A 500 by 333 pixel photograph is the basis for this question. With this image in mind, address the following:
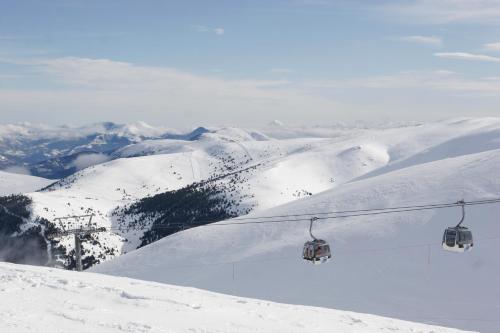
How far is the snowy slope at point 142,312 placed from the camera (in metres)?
14.3

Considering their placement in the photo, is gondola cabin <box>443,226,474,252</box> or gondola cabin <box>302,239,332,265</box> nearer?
gondola cabin <box>443,226,474,252</box>

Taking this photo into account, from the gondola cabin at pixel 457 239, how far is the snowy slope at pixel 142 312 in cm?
800

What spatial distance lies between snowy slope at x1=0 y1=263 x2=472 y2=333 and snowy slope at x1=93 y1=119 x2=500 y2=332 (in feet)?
50.1

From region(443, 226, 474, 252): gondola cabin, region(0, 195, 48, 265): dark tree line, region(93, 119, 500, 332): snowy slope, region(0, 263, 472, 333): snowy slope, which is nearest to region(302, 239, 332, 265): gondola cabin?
region(443, 226, 474, 252): gondola cabin

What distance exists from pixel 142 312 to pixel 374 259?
2658cm

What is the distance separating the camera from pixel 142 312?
→ 16.1 meters

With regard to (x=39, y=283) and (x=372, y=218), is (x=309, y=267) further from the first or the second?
(x=39, y=283)

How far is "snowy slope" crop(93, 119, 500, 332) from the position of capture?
108ft

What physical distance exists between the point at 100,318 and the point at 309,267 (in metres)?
27.0

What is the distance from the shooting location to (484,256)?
119 feet

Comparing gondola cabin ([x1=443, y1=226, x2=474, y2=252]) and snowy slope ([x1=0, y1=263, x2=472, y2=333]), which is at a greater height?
gondola cabin ([x1=443, y1=226, x2=474, y2=252])

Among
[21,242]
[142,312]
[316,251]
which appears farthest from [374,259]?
[21,242]

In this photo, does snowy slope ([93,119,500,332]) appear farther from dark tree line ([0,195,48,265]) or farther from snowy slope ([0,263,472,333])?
dark tree line ([0,195,48,265])

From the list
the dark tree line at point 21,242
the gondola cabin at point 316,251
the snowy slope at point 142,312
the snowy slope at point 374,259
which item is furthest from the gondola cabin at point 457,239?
the dark tree line at point 21,242
